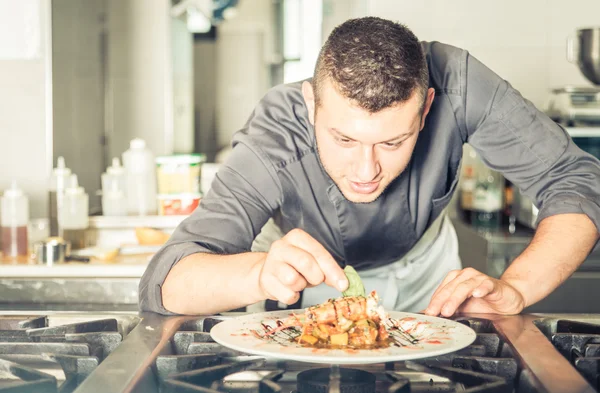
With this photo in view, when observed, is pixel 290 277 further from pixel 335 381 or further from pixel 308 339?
pixel 335 381

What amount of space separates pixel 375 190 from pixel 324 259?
27 cm

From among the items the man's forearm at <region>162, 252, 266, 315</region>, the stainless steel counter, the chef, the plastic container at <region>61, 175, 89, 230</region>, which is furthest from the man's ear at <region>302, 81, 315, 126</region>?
the stainless steel counter

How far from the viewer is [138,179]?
266cm

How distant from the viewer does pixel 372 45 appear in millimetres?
1316

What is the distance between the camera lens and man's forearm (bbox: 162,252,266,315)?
4.10ft

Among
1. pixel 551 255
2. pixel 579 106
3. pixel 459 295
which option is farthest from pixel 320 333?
pixel 579 106

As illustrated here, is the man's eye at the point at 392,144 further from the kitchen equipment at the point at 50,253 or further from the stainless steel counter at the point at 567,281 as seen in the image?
the stainless steel counter at the point at 567,281

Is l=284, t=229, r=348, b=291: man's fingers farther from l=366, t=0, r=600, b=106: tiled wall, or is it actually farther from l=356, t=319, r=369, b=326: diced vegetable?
l=366, t=0, r=600, b=106: tiled wall

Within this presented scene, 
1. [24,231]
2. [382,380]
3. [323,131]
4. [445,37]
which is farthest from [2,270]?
[445,37]

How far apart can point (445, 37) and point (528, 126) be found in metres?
1.97

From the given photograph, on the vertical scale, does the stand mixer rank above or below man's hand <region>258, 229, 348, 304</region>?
above

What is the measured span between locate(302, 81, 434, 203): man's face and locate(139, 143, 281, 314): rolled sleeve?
20cm

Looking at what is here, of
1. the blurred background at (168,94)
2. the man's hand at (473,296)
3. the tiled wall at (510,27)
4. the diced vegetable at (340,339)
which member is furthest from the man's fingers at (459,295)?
the tiled wall at (510,27)

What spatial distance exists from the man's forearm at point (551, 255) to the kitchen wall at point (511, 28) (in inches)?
83.0
